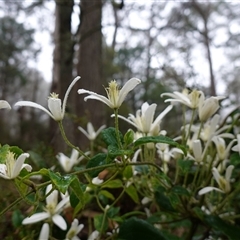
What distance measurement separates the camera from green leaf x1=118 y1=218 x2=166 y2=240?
1.65 feet

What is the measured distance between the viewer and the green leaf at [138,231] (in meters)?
0.50

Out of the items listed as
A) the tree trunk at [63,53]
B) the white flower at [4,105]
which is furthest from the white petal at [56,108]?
the tree trunk at [63,53]

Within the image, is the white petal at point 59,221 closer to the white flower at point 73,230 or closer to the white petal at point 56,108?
the white flower at point 73,230

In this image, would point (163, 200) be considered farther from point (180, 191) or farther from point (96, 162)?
point (96, 162)

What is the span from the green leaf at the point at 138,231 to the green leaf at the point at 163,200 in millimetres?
45

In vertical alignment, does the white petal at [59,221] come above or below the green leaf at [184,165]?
below

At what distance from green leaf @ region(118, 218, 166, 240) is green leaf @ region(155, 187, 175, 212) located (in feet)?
0.15

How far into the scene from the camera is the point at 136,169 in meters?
0.55

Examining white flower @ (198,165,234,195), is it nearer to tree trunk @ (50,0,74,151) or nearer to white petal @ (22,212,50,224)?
white petal @ (22,212,50,224)

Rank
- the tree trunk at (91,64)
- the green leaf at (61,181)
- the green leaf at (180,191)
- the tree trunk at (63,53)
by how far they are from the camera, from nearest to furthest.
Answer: the green leaf at (61,181) < the green leaf at (180,191) < the tree trunk at (63,53) < the tree trunk at (91,64)

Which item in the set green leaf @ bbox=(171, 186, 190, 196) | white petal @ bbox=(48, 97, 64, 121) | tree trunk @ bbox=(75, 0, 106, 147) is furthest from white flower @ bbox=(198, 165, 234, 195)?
tree trunk @ bbox=(75, 0, 106, 147)

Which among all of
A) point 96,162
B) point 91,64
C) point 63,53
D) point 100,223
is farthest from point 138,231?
A: point 91,64

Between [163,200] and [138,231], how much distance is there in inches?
2.7

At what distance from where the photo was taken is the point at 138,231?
1.67 ft
